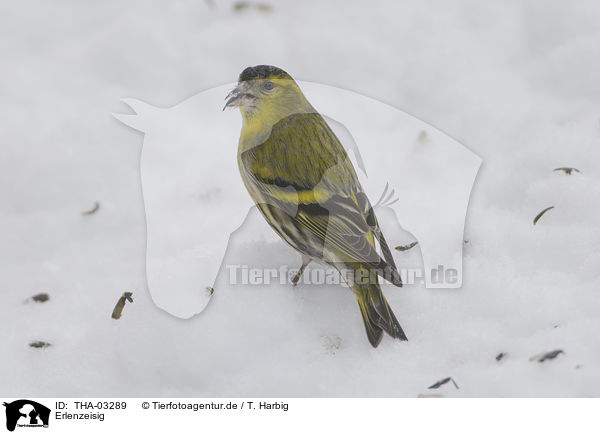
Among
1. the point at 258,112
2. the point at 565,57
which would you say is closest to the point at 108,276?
the point at 258,112

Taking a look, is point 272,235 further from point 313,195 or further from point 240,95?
point 240,95

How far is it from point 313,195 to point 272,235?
549mm

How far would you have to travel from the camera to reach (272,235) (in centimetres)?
314

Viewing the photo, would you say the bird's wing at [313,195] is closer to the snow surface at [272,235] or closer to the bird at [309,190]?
the bird at [309,190]

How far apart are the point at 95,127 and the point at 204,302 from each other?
141 centimetres
